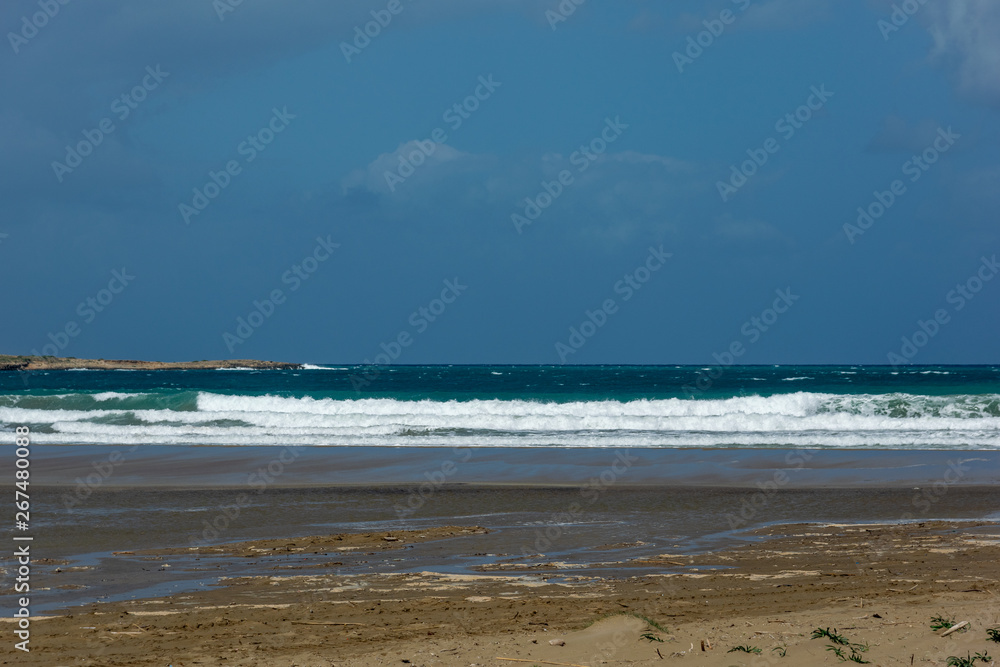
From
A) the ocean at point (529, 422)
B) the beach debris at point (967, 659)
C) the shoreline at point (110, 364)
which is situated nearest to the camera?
the beach debris at point (967, 659)

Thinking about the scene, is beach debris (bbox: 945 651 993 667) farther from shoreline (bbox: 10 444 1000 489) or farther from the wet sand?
shoreline (bbox: 10 444 1000 489)

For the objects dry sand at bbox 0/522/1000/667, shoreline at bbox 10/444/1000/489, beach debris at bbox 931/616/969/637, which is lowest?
dry sand at bbox 0/522/1000/667

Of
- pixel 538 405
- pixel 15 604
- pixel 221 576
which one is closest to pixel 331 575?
pixel 221 576

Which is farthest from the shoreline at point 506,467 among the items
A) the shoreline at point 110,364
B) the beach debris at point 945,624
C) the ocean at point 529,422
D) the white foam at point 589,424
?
the shoreline at point 110,364

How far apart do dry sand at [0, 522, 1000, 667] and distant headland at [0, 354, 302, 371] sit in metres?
126

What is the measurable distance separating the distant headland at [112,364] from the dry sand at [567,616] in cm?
12583

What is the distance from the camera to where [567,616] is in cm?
584

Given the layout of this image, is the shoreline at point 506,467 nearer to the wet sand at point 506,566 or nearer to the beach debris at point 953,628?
the wet sand at point 506,566

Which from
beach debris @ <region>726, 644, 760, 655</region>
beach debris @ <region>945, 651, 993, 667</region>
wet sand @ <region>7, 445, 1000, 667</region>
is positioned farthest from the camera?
wet sand @ <region>7, 445, 1000, 667</region>

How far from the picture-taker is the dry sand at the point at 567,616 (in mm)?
4918

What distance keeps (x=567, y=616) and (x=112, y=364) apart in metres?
134

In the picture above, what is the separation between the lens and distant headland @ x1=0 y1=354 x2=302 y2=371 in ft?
388

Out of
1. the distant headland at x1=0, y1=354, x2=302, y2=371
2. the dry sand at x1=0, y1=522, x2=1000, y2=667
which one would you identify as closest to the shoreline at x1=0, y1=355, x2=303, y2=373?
the distant headland at x1=0, y1=354, x2=302, y2=371

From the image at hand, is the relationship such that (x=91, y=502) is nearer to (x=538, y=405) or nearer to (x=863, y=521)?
(x=863, y=521)
